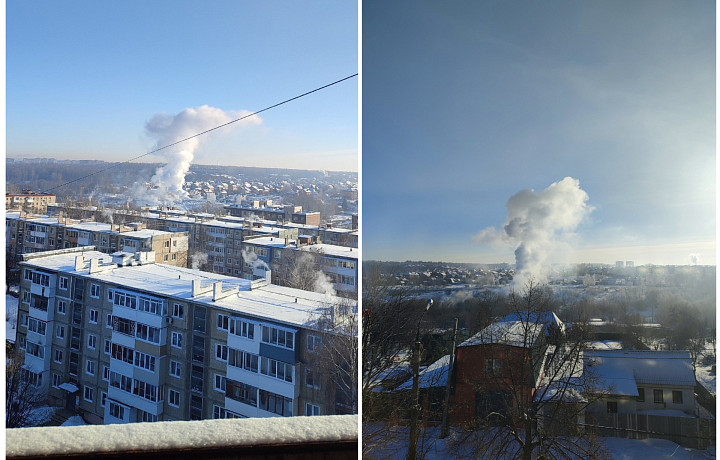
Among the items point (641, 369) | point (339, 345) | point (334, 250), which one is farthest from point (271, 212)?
point (641, 369)

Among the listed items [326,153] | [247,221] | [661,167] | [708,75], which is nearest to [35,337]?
[247,221]

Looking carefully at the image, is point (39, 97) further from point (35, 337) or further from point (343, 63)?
point (343, 63)

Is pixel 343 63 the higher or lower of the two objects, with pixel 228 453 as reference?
higher

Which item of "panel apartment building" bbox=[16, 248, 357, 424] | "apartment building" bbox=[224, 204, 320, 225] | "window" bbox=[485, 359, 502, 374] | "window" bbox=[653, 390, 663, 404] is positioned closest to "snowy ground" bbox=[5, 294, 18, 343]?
"panel apartment building" bbox=[16, 248, 357, 424]

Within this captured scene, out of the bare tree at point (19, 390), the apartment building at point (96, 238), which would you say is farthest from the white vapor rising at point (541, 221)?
the bare tree at point (19, 390)

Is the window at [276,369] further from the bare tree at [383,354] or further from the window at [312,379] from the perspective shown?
the bare tree at [383,354]

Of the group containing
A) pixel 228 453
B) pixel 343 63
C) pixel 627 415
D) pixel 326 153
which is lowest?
pixel 627 415
